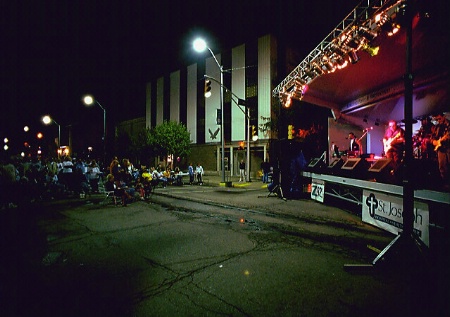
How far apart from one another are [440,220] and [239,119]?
87.6 feet

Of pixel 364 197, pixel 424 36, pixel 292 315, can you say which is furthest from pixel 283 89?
pixel 292 315

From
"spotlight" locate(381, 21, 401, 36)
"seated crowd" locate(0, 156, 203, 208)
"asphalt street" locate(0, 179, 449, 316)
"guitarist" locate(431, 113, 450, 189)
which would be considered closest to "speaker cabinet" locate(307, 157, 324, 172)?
"asphalt street" locate(0, 179, 449, 316)

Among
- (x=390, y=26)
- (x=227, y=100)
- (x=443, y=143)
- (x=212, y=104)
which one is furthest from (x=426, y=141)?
(x=212, y=104)

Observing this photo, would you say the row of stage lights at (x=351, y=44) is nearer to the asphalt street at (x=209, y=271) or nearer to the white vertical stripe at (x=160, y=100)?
the asphalt street at (x=209, y=271)

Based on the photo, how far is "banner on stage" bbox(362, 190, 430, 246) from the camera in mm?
4742

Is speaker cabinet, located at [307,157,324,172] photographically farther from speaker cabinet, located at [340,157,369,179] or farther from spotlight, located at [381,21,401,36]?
spotlight, located at [381,21,401,36]

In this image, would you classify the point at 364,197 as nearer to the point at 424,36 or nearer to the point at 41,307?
the point at 424,36

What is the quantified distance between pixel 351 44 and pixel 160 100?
3704cm

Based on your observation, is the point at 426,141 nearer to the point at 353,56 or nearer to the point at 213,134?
the point at 353,56

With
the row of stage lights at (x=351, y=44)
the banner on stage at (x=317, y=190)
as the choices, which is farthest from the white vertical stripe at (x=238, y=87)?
the banner on stage at (x=317, y=190)

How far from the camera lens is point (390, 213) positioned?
19.1 ft

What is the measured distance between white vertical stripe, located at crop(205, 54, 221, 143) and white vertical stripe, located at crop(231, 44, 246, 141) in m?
2.37

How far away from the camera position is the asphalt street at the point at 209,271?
3.10 meters

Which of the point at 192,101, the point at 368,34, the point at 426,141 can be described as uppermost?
the point at 192,101
